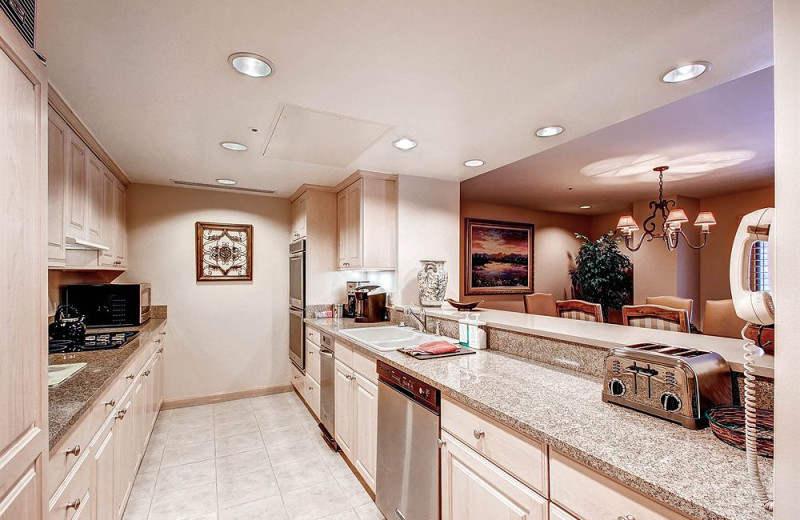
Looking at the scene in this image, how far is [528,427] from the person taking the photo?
1.12m

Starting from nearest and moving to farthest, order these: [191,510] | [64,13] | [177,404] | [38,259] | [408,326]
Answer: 1. [38,259]
2. [64,13]
3. [191,510]
4. [408,326]
5. [177,404]

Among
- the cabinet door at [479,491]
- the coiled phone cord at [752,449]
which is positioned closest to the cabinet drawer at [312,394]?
the cabinet door at [479,491]

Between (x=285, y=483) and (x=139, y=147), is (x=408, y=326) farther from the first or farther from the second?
(x=139, y=147)

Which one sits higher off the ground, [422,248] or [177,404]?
[422,248]

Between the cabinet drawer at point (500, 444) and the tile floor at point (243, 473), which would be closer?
the cabinet drawer at point (500, 444)

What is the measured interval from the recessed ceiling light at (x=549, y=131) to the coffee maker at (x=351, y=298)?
2.11m

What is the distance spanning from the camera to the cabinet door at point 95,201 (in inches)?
101

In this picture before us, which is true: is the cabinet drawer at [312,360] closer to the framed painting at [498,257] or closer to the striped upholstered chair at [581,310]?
the striped upholstered chair at [581,310]

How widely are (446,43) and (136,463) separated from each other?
3.02 meters

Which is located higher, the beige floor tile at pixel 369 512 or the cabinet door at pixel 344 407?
the cabinet door at pixel 344 407

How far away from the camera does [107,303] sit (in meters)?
3.11

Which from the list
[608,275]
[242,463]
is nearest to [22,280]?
[242,463]

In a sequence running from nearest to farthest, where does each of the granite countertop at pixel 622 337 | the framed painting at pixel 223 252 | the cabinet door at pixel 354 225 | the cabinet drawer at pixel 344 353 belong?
the granite countertop at pixel 622 337
the cabinet drawer at pixel 344 353
the cabinet door at pixel 354 225
the framed painting at pixel 223 252

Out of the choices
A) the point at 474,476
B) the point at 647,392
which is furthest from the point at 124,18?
the point at 647,392
